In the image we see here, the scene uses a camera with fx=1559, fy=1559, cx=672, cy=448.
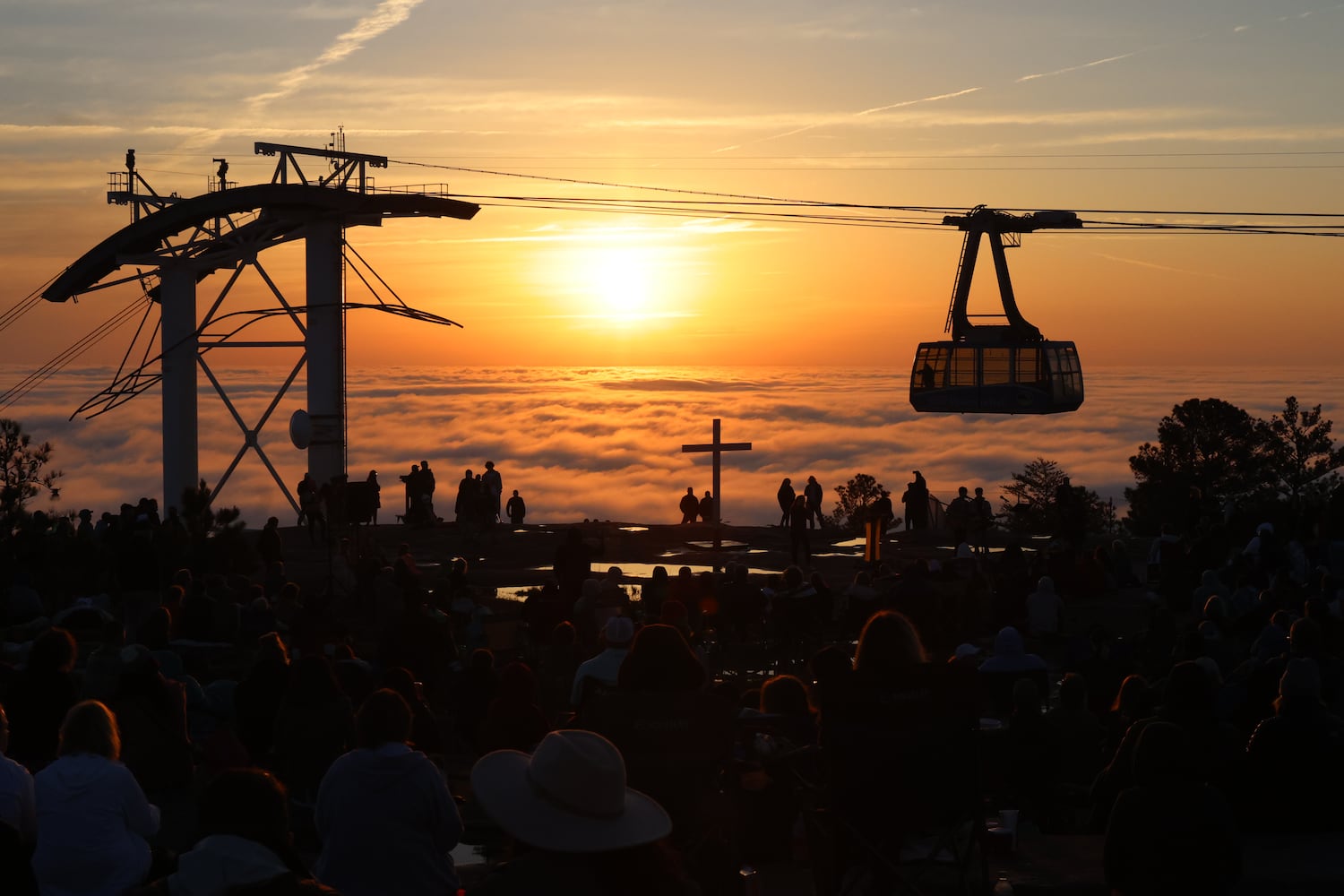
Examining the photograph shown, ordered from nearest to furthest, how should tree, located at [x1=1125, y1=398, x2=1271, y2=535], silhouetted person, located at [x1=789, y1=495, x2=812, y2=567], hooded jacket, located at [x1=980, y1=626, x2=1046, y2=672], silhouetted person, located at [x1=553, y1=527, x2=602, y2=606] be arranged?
hooded jacket, located at [x1=980, y1=626, x2=1046, y2=672] → silhouetted person, located at [x1=553, y1=527, x2=602, y2=606] → silhouetted person, located at [x1=789, y1=495, x2=812, y2=567] → tree, located at [x1=1125, y1=398, x2=1271, y2=535]

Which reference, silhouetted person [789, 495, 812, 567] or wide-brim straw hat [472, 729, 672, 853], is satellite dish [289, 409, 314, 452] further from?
wide-brim straw hat [472, 729, 672, 853]

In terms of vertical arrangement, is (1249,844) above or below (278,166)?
below

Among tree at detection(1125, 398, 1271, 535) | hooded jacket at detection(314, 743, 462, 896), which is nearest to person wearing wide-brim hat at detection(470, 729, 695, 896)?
hooded jacket at detection(314, 743, 462, 896)

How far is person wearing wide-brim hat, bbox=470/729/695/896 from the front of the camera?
384cm

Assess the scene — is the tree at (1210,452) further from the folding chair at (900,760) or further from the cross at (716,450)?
the folding chair at (900,760)

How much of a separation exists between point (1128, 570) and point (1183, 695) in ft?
61.6

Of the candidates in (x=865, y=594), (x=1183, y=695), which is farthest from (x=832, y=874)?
(x=865, y=594)

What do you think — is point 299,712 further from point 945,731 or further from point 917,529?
point 917,529

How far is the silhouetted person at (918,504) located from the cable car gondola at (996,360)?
1903mm

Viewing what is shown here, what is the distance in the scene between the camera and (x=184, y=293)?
150ft

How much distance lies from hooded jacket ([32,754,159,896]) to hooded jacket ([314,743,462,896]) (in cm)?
101

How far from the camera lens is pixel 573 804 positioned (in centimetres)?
386

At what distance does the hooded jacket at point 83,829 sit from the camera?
6719 mm

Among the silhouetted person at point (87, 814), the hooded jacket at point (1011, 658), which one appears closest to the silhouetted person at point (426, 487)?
the hooded jacket at point (1011, 658)
